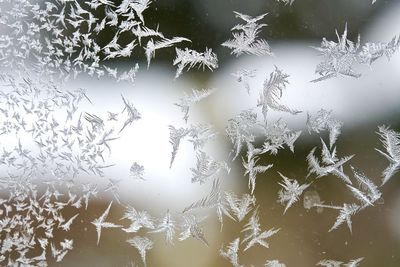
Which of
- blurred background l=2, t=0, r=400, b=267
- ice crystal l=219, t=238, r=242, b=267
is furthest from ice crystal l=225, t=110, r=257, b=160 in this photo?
ice crystal l=219, t=238, r=242, b=267

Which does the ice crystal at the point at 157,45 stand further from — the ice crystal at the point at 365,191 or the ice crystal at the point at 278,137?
the ice crystal at the point at 365,191

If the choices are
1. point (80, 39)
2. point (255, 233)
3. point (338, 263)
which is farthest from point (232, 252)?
point (80, 39)

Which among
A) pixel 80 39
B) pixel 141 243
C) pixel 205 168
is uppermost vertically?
pixel 80 39

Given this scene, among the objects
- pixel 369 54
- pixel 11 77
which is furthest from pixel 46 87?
pixel 369 54

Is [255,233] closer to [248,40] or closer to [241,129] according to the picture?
[241,129]

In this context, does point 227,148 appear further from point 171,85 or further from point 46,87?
point 46,87

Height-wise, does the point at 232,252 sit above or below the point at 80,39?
below
